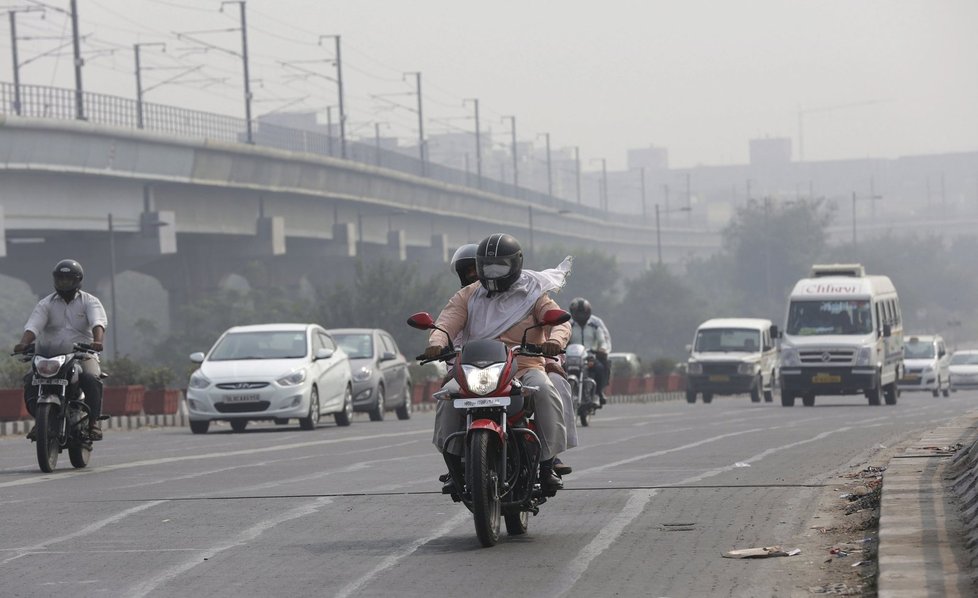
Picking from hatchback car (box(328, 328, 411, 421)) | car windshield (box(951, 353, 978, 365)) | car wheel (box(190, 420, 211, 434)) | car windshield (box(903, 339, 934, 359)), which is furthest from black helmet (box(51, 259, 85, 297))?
car windshield (box(951, 353, 978, 365))

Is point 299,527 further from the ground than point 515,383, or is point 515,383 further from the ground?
point 515,383

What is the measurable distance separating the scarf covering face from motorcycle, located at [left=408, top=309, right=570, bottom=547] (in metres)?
0.23

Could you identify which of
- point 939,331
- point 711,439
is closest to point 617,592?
point 711,439

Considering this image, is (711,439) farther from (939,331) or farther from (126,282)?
(939,331)

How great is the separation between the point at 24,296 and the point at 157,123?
5579cm

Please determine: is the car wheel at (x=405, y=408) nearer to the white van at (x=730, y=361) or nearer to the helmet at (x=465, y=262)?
the white van at (x=730, y=361)

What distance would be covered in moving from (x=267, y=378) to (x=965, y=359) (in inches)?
1755

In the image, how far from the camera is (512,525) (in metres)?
10.4

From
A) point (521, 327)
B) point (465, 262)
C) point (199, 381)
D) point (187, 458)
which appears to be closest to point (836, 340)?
point (199, 381)

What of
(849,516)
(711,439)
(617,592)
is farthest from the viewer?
(711,439)

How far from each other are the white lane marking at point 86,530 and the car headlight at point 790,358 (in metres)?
26.9

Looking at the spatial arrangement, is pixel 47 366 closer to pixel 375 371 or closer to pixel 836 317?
pixel 375 371

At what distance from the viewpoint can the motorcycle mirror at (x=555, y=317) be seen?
33.2 feet

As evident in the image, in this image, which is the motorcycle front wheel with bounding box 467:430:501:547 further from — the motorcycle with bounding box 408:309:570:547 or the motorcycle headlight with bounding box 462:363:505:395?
the motorcycle headlight with bounding box 462:363:505:395
